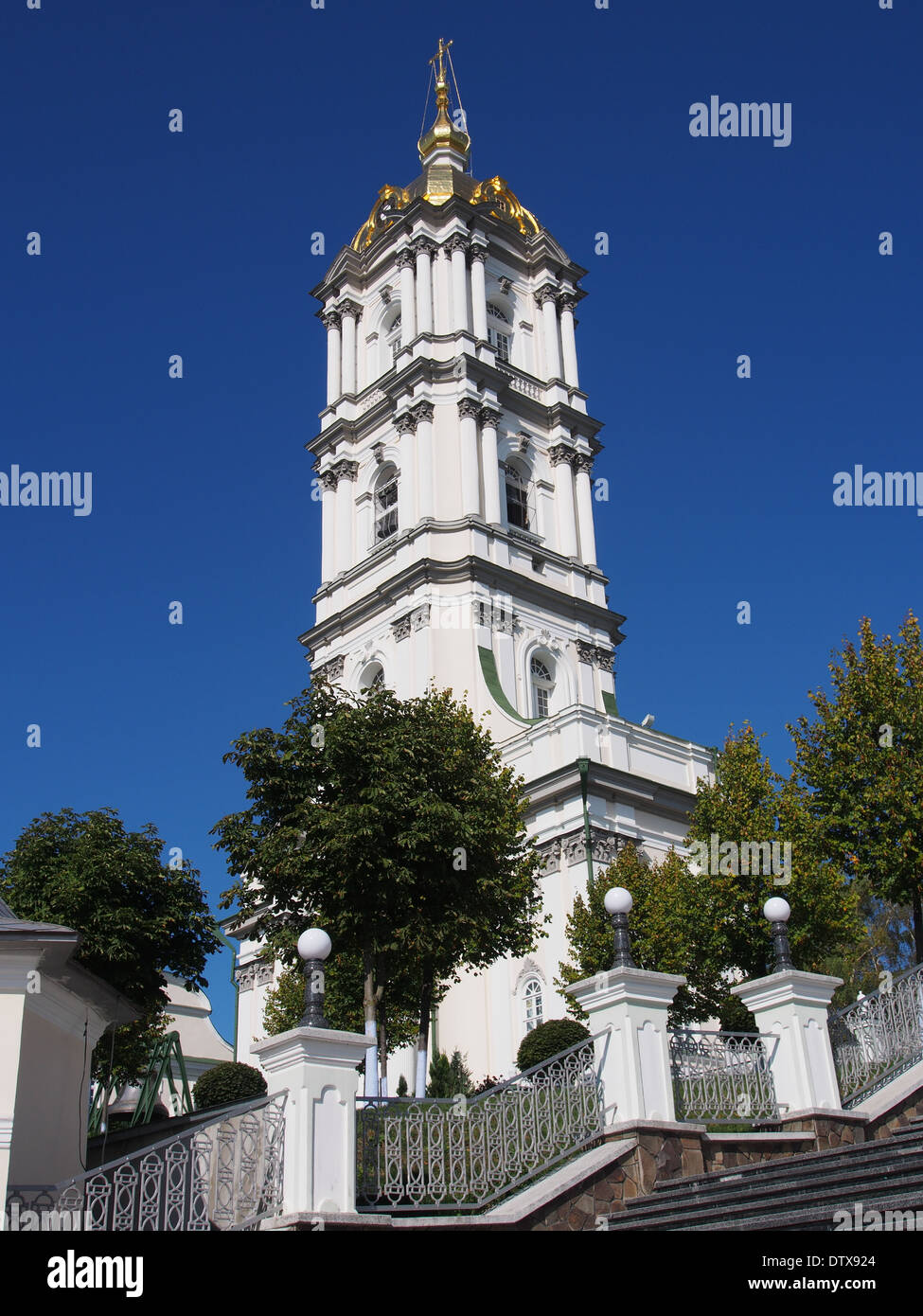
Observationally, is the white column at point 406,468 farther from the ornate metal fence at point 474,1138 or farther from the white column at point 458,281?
the ornate metal fence at point 474,1138

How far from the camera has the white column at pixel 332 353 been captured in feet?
167

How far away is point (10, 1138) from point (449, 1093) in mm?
11724

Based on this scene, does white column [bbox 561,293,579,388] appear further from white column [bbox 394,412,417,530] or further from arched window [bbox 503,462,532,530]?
white column [bbox 394,412,417,530]

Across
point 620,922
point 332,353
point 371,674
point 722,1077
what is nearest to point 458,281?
point 332,353

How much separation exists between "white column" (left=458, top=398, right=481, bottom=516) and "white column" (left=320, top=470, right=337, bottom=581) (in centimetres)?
673

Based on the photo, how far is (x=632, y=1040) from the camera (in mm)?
13344

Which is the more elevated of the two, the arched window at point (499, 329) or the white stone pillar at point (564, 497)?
the arched window at point (499, 329)

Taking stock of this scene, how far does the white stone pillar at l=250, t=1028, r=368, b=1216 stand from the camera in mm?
10992

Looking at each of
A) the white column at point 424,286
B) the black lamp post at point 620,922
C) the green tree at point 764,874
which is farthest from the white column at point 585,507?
the black lamp post at point 620,922

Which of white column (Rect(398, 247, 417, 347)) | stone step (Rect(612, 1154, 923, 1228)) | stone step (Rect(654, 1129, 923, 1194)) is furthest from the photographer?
white column (Rect(398, 247, 417, 347))

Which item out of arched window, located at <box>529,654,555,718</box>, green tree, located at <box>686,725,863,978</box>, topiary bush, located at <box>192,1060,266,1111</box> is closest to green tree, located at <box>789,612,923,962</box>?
green tree, located at <box>686,725,863,978</box>

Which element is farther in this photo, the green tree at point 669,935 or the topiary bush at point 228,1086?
the topiary bush at point 228,1086

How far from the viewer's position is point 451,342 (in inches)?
1812

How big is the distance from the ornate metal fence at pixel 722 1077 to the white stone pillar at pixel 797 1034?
15 cm
